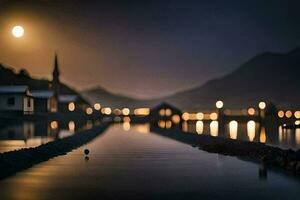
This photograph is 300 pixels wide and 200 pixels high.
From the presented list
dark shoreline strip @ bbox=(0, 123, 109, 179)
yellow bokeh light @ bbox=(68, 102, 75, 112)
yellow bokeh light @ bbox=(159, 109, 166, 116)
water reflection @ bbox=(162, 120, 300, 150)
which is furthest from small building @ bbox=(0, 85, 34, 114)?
dark shoreline strip @ bbox=(0, 123, 109, 179)

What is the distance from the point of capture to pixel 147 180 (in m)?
17.8

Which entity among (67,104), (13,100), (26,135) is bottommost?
(26,135)

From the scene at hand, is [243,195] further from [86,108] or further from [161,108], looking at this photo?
[86,108]

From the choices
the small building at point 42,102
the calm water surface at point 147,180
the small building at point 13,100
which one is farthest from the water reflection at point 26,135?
the small building at point 42,102

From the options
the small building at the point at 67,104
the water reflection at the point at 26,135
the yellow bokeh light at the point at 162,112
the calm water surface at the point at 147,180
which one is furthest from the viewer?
the small building at the point at 67,104

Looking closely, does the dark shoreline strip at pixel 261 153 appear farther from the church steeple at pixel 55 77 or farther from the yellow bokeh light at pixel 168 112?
the church steeple at pixel 55 77

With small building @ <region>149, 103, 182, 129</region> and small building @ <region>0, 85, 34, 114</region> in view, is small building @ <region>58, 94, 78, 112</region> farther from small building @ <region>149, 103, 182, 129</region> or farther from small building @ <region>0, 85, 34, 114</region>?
small building @ <region>0, 85, 34, 114</region>

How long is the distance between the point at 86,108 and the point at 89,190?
105 metres

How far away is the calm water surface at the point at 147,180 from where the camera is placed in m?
14.9

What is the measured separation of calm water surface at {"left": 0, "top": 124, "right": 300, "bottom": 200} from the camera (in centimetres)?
1485

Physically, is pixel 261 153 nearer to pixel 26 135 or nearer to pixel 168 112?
pixel 26 135

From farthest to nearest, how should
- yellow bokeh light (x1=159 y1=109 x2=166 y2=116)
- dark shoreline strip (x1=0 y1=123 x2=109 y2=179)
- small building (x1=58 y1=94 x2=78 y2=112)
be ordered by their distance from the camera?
small building (x1=58 y1=94 x2=78 y2=112), yellow bokeh light (x1=159 y1=109 x2=166 y2=116), dark shoreline strip (x1=0 y1=123 x2=109 y2=179)

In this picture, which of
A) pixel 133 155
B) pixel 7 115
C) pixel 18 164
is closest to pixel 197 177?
A: pixel 18 164

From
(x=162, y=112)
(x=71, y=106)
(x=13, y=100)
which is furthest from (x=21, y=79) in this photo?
(x=13, y=100)
